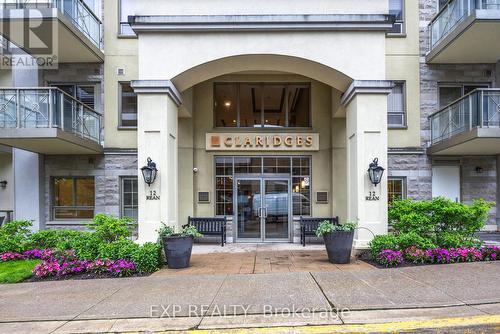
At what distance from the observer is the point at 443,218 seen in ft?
29.6

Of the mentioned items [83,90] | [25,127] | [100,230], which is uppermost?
[83,90]

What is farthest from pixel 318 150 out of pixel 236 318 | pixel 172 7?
pixel 236 318

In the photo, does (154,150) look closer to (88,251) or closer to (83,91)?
(88,251)

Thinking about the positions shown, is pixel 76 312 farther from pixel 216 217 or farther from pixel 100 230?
pixel 216 217

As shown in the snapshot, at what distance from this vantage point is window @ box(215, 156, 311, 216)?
521 inches

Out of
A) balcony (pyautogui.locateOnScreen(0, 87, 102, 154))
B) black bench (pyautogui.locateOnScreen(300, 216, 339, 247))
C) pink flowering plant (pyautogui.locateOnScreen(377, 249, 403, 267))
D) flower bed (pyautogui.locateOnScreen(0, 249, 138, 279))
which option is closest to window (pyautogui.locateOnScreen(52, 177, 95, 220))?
balcony (pyautogui.locateOnScreen(0, 87, 102, 154))

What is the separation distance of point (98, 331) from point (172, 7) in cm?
845

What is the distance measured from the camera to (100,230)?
8.62m

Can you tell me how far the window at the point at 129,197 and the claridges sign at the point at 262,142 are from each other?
10.1 ft

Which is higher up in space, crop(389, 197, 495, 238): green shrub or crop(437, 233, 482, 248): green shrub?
crop(389, 197, 495, 238): green shrub

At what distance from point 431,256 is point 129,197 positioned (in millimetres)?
9945

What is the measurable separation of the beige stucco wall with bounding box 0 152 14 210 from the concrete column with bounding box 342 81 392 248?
40.6 feet

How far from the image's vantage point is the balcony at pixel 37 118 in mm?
10484

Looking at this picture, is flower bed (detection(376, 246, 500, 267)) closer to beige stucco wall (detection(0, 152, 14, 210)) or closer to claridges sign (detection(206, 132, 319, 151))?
claridges sign (detection(206, 132, 319, 151))
